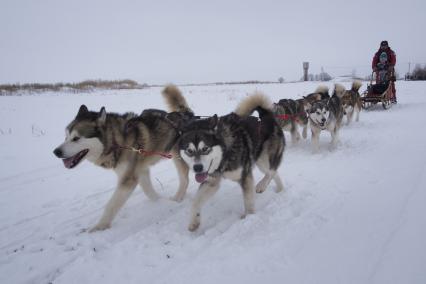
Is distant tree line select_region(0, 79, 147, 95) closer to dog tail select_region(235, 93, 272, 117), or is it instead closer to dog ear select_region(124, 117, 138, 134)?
dog ear select_region(124, 117, 138, 134)

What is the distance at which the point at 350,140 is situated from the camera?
5.23 meters

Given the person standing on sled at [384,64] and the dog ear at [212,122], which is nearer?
the dog ear at [212,122]

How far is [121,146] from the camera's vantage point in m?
2.65

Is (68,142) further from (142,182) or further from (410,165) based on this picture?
(410,165)

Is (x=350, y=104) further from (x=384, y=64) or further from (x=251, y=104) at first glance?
(x=251, y=104)

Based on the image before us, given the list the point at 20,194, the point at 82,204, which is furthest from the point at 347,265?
the point at 20,194

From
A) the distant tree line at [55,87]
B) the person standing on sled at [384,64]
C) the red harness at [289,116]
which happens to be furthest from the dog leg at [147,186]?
the distant tree line at [55,87]

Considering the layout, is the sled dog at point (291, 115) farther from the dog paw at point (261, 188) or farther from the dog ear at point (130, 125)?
the dog ear at point (130, 125)

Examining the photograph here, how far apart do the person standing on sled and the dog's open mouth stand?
9.00 metres

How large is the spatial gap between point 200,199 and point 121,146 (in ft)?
2.89

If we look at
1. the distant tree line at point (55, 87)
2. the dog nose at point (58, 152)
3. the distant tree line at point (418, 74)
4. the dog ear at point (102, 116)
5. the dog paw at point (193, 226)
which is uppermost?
the distant tree line at point (418, 74)

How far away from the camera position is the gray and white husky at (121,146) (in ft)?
7.97

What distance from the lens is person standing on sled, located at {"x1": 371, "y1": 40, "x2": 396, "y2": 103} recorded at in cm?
889

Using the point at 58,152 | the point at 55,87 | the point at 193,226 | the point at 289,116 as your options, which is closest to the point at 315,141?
the point at 289,116
